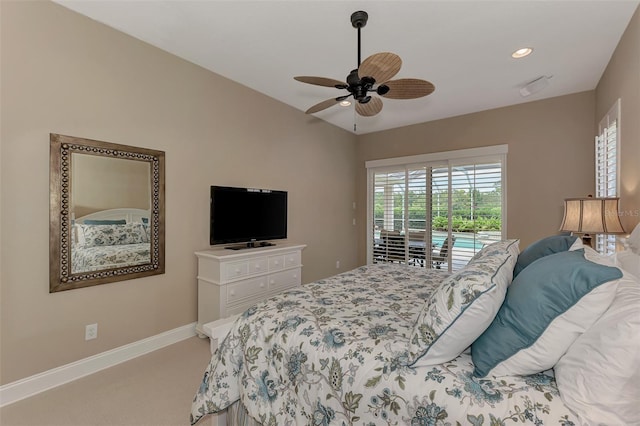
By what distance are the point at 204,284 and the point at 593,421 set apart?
2888 millimetres

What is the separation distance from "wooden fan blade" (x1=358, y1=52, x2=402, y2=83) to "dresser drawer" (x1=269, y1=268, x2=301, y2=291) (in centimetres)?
230

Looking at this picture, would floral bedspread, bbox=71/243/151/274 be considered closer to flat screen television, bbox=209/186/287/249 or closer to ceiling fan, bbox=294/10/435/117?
flat screen television, bbox=209/186/287/249

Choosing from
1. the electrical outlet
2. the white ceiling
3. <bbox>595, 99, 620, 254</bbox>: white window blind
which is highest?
the white ceiling

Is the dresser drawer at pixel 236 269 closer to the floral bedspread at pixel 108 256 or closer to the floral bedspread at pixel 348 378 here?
the floral bedspread at pixel 108 256

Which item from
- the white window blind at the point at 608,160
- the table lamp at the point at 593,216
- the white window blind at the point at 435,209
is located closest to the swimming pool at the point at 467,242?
the white window blind at the point at 435,209

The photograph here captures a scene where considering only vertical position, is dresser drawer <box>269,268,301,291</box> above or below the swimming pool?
below

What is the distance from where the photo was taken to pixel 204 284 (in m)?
2.96

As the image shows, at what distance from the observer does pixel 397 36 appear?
248cm

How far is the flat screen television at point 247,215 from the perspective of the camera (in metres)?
3.08

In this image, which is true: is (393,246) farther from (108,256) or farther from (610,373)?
(610,373)

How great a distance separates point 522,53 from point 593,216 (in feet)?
5.21

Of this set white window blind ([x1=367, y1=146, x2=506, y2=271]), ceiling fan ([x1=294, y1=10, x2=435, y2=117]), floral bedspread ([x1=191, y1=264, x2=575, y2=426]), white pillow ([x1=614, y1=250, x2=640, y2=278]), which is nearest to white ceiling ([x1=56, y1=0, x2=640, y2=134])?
ceiling fan ([x1=294, y1=10, x2=435, y2=117])

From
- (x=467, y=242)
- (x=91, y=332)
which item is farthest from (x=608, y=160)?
(x=91, y=332)

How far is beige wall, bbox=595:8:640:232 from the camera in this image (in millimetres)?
2096
